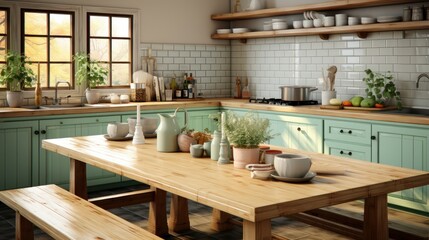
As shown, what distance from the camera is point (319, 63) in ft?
25.0

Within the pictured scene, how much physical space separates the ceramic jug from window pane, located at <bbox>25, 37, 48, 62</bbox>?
146 inches

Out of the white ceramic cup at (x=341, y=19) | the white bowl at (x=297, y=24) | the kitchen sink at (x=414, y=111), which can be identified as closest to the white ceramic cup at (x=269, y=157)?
the kitchen sink at (x=414, y=111)

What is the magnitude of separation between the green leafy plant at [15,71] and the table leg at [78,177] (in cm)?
254

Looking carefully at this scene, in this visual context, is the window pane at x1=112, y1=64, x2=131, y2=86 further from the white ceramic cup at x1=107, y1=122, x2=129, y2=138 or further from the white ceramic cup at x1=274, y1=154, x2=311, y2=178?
the white ceramic cup at x1=274, y1=154, x2=311, y2=178

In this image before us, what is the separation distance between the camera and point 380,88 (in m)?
6.91

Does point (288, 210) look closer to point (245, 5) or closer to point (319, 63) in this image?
point (319, 63)

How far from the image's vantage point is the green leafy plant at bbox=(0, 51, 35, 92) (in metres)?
6.98

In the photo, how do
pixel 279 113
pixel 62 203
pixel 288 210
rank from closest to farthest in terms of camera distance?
1. pixel 288 210
2. pixel 62 203
3. pixel 279 113

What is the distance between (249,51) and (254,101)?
1229mm

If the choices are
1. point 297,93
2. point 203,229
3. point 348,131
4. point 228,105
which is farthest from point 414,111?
point 203,229

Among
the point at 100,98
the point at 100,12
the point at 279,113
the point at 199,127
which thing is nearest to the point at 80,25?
the point at 100,12

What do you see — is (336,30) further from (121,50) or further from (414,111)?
(121,50)

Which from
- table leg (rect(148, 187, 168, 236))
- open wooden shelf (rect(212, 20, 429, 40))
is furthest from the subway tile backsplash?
table leg (rect(148, 187, 168, 236))

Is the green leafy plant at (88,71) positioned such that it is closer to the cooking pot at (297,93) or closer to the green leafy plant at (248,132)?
the cooking pot at (297,93)
